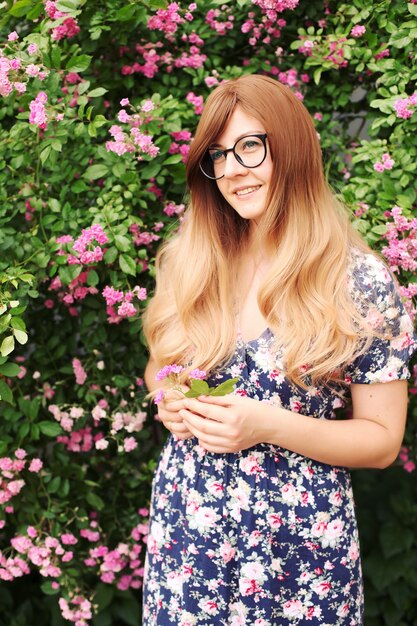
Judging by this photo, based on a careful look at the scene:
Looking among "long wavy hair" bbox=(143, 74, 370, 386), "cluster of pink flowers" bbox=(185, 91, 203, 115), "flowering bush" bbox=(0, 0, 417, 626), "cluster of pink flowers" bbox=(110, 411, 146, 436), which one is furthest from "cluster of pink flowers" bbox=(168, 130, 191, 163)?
"cluster of pink flowers" bbox=(110, 411, 146, 436)

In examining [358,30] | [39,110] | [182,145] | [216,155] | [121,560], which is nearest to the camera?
[216,155]

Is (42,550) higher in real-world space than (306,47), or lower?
lower

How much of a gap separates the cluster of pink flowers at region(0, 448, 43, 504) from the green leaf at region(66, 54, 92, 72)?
1.15m

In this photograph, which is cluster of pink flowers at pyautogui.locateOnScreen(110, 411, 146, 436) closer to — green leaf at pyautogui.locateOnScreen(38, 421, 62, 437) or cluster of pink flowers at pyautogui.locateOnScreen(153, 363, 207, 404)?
green leaf at pyautogui.locateOnScreen(38, 421, 62, 437)

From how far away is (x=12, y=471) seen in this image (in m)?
2.29

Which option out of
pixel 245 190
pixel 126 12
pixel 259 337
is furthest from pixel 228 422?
pixel 126 12

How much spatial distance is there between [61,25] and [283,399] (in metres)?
1.20

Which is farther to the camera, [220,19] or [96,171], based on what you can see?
[220,19]

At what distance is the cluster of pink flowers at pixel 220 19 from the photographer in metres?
2.24

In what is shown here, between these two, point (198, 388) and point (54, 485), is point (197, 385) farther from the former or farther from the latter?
point (54, 485)

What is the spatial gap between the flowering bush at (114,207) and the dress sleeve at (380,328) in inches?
11.7

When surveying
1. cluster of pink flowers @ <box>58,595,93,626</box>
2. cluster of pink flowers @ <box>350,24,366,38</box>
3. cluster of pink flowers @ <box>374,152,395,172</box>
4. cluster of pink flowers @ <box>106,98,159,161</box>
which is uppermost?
cluster of pink flowers @ <box>350,24,366,38</box>

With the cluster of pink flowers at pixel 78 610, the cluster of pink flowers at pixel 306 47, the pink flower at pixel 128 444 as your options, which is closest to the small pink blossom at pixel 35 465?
the pink flower at pixel 128 444

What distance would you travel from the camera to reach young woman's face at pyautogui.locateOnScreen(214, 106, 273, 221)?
64.8 inches
